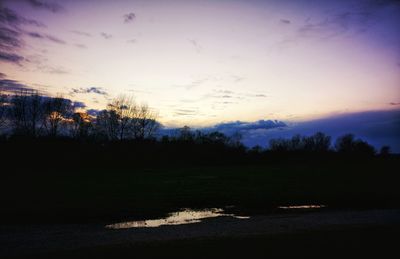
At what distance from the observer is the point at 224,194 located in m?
28.1

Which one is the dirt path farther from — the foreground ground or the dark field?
the dark field

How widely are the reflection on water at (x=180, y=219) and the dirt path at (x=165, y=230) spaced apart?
0.91 meters

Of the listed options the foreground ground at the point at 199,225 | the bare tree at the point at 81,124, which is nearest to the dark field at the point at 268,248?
the foreground ground at the point at 199,225

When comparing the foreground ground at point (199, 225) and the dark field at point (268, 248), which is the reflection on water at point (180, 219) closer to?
the foreground ground at point (199, 225)

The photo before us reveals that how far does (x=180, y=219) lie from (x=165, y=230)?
11.1 feet

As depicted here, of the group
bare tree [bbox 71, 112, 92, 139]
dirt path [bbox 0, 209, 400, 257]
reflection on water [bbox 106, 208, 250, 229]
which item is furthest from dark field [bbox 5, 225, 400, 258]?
bare tree [bbox 71, 112, 92, 139]

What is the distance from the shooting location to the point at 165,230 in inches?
605

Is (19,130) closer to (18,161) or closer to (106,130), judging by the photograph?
(18,161)

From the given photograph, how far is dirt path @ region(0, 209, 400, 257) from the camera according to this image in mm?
12766

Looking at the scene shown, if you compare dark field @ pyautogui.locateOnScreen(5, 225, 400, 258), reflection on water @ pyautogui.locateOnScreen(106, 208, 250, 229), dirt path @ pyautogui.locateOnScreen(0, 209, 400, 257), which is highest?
dark field @ pyautogui.locateOnScreen(5, 225, 400, 258)

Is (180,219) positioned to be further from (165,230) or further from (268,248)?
(268,248)

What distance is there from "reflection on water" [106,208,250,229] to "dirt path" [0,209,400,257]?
91 cm

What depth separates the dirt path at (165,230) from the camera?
12766 millimetres

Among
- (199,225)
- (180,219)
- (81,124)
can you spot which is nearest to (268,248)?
(199,225)
